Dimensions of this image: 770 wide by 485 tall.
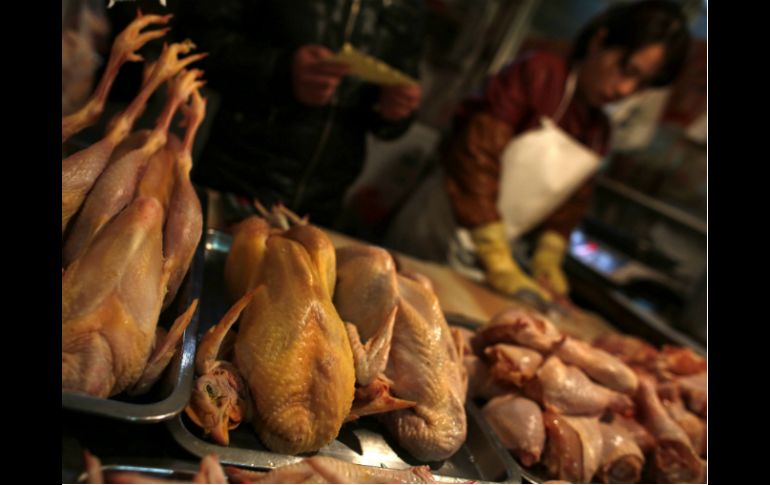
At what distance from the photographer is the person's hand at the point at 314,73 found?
1.78 metres

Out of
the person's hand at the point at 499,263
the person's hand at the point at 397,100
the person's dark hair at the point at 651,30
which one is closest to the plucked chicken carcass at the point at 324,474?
the person's hand at the point at 397,100

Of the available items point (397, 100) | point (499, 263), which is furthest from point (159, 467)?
point (499, 263)

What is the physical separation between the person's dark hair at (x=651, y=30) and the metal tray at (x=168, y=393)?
8.99 ft

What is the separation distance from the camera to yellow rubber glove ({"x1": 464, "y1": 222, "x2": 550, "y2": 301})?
2.93 m

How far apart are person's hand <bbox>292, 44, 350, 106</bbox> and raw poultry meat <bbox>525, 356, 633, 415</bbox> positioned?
1.12 meters

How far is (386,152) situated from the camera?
11.0 ft

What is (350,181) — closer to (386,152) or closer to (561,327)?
(386,152)

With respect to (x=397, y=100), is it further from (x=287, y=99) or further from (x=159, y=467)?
(x=159, y=467)

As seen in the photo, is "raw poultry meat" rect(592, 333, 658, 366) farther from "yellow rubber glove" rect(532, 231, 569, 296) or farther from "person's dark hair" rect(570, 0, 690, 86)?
"person's dark hair" rect(570, 0, 690, 86)

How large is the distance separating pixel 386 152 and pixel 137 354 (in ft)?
8.41

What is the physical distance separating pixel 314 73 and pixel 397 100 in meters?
0.42

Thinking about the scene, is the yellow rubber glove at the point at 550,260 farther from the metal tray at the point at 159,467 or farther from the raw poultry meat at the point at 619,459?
the metal tray at the point at 159,467

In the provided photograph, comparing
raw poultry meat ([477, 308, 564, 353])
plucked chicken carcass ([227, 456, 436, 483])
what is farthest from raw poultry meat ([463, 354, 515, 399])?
plucked chicken carcass ([227, 456, 436, 483])
